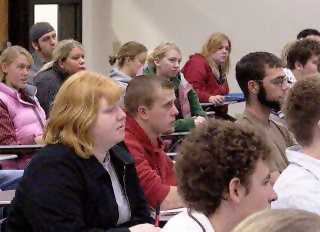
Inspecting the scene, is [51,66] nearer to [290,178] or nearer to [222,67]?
[222,67]

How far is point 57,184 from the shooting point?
3041 mm

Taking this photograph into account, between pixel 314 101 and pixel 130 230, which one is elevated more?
pixel 314 101

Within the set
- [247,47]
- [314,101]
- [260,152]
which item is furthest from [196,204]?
[247,47]

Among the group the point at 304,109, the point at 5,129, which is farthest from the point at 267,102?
the point at 5,129

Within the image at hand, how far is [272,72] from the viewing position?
173 inches

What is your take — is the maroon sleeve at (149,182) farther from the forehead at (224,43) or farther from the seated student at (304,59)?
the forehead at (224,43)

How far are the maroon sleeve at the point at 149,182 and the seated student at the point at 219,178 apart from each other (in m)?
1.41

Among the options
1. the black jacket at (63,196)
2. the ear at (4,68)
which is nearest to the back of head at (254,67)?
the black jacket at (63,196)

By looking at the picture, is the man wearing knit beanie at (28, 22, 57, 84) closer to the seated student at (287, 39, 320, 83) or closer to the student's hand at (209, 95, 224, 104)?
the student's hand at (209, 95, 224, 104)

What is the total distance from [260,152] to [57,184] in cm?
91

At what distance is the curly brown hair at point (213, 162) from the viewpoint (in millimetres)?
2383

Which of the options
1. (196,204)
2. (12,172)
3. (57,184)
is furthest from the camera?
(12,172)

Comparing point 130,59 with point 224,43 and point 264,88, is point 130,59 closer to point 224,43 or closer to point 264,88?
point 224,43

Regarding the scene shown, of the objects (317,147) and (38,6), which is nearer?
(317,147)
